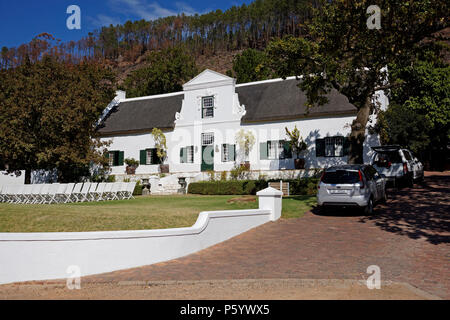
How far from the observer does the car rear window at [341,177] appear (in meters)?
13.1

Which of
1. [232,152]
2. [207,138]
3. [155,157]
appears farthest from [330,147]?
[155,157]

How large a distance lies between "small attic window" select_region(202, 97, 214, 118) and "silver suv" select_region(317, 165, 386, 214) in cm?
1810

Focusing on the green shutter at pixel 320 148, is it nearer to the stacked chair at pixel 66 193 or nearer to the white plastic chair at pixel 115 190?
the stacked chair at pixel 66 193

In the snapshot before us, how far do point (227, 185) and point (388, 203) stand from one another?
10693 millimetres

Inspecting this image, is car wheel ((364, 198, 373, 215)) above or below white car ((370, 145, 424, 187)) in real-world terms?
below

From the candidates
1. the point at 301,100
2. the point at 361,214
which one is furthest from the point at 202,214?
the point at 301,100

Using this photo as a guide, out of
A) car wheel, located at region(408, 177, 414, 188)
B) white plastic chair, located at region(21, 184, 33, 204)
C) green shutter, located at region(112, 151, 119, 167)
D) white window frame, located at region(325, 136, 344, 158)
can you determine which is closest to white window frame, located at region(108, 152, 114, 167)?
green shutter, located at region(112, 151, 119, 167)

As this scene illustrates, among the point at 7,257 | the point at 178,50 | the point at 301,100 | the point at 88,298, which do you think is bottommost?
the point at 88,298

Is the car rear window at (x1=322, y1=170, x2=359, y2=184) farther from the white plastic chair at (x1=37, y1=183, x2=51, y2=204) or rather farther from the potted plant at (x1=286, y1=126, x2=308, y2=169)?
the white plastic chair at (x1=37, y1=183, x2=51, y2=204)

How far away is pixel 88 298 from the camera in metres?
6.38

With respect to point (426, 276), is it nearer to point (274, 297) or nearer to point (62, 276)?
point (274, 297)

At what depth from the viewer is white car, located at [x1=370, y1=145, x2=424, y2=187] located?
18.2 m

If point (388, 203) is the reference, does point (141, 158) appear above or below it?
above
